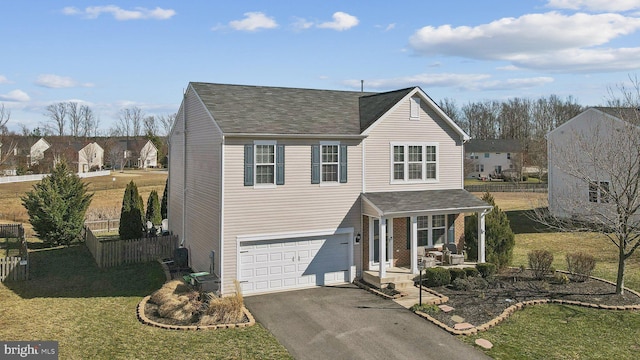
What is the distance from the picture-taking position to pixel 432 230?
801 inches

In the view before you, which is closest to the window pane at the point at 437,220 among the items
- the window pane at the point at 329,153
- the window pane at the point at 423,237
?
the window pane at the point at 423,237

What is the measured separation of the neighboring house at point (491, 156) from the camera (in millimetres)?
79188

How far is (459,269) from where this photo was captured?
18.0m

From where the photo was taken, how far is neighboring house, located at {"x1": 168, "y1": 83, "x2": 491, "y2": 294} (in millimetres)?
16562

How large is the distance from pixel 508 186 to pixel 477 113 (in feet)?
139

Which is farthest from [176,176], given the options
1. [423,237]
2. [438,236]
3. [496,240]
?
[496,240]

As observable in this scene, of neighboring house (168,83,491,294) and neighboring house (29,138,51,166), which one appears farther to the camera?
neighboring house (29,138,51,166)

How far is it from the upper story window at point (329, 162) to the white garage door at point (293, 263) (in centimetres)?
240

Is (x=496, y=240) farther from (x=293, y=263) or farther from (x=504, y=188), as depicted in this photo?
(x=504, y=188)

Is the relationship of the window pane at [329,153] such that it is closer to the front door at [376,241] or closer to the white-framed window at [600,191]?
the front door at [376,241]

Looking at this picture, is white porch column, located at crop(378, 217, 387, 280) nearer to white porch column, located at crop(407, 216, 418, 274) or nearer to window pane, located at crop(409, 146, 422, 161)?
white porch column, located at crop(407, 216, 418, 274)

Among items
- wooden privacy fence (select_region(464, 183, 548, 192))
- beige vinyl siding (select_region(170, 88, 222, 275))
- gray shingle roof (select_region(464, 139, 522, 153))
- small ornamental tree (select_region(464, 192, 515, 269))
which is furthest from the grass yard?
gray shingle roof (select_region(464, 139, 522, 153))

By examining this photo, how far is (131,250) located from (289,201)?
9580 mm

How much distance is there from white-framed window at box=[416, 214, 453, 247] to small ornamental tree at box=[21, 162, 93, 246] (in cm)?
2021
